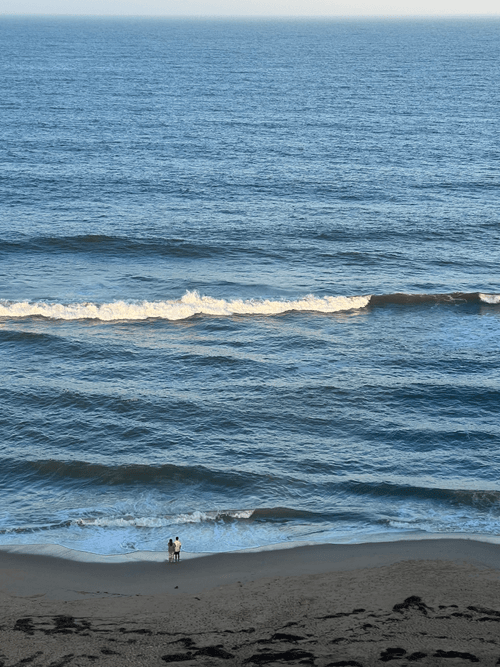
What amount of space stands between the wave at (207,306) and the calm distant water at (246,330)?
0.13 meters

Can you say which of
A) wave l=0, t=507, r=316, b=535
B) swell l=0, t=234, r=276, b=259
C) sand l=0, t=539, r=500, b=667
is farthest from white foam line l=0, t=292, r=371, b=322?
sand l=0, t=539, r=500, b=667

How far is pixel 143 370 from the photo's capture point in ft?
116

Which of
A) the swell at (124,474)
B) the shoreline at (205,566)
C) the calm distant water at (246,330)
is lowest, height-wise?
the shoreline at (205,566)

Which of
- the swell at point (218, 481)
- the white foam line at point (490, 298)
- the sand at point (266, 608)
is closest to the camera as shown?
the sand at point (266, 608)

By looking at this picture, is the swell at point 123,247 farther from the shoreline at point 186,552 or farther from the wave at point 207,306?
the shoreline at point 186,552

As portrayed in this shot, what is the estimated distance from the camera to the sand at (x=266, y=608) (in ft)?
60.2

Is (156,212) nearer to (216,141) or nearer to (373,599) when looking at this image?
(216,141)

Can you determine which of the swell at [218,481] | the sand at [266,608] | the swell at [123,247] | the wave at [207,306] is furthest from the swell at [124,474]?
the swell at [123,247]

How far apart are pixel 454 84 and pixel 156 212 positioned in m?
82.3

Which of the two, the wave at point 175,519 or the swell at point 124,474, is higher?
the swell at point 124,474

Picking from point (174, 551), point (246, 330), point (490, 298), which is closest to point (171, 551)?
point (174, 551)

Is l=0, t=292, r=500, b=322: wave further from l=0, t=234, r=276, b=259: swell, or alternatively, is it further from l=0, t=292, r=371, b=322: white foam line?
l=0, t=234, r=276, b=259: swell

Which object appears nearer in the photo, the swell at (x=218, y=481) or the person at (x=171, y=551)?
the person at (x=171, y=551)

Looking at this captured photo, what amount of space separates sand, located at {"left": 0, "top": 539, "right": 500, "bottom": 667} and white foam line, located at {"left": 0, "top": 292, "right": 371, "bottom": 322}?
2074 cm
